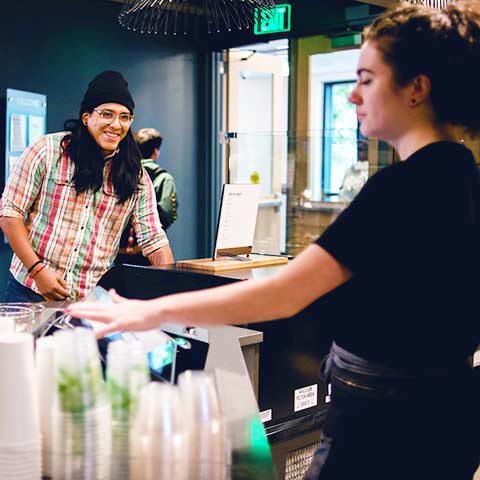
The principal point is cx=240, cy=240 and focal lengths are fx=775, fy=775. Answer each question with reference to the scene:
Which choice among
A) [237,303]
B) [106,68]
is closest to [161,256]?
[237,303]

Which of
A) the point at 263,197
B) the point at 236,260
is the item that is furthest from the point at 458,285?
the point at 263,197

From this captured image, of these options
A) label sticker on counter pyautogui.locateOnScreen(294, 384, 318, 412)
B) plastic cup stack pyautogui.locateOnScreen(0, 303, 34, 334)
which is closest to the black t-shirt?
plastic cup stack pyautogui.locateOnScreen(0, 303, 34, 334)

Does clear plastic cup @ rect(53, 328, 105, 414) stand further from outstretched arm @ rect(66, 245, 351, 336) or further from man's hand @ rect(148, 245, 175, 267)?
man's hand @ rect(148, 245, 175, 267)

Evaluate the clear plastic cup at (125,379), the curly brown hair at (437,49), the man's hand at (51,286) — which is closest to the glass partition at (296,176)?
the man's hand at (51,286)

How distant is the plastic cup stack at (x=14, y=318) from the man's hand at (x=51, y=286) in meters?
1.03

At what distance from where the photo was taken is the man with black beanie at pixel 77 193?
9.89ft

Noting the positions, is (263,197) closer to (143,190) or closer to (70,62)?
(143,190)

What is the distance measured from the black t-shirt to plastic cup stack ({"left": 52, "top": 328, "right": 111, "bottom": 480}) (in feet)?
1.40

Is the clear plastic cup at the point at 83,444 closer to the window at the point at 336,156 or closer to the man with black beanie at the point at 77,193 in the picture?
the man with black beanie at the point at 77,193

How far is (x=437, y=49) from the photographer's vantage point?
4.40 ft

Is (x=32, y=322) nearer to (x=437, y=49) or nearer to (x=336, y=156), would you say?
(x=437, y=49)

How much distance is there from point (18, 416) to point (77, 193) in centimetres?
201

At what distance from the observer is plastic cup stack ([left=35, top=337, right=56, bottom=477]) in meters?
1.13

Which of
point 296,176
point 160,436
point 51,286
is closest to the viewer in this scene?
point 160,436
